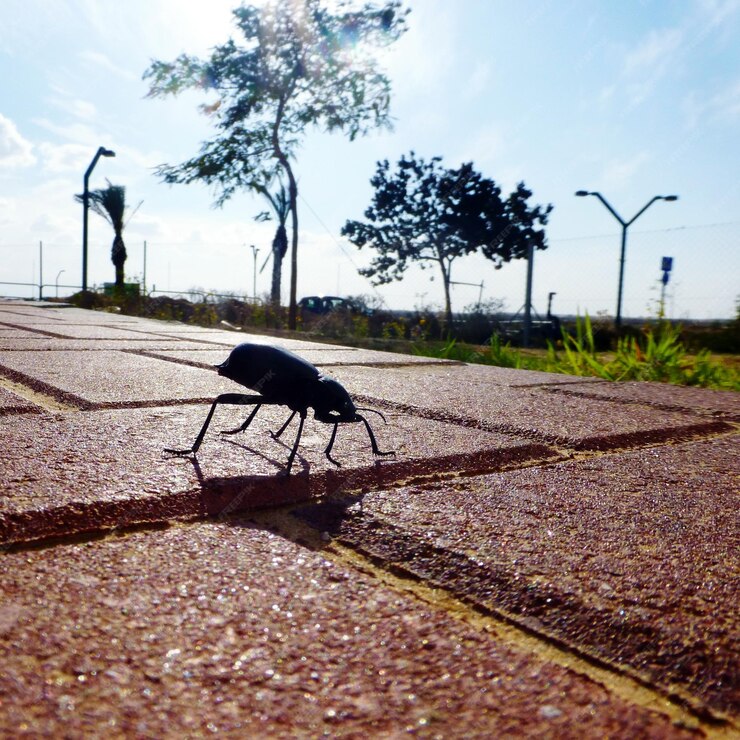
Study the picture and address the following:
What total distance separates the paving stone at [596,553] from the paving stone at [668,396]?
0.71m

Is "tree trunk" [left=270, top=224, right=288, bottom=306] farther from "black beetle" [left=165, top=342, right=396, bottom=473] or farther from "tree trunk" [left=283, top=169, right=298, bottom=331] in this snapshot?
"black beetle" [left=165, top=342, right=396, bottom=473]

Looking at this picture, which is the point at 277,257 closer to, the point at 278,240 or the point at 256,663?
the point at 278,240

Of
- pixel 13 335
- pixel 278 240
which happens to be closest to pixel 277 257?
pixel 278 240

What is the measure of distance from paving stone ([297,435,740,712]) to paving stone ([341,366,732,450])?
263 millimetres

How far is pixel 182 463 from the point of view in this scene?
35.3 inches

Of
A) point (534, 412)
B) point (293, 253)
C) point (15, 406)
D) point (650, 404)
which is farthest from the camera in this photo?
point (293, 253)

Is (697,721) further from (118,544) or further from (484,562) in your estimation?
(118,544)

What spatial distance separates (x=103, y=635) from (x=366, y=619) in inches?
6.9

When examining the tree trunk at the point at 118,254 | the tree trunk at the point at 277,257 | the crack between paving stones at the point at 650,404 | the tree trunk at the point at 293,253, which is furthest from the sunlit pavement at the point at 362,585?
the tree trunk at the point at 118,254

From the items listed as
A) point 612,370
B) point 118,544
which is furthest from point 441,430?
point 612,370

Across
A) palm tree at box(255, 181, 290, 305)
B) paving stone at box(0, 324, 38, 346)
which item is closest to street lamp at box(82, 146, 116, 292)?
palm tree at box(255, 181, 290, 305)

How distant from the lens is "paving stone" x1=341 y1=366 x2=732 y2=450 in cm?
123

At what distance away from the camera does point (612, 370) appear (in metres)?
4.84

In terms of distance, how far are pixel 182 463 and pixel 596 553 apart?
0.50 metres
